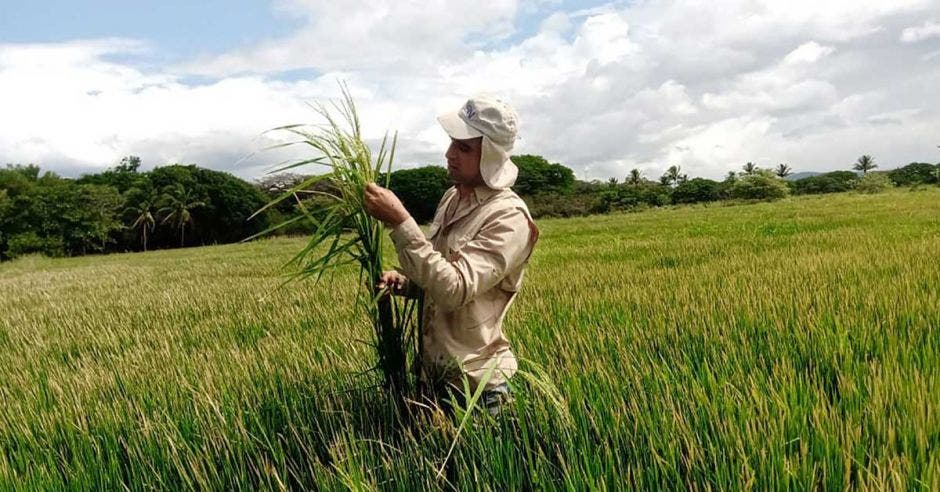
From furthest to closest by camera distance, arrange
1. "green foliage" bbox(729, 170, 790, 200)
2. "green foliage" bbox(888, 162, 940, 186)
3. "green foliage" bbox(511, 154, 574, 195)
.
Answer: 1. "green foliage" bbox(511, 154, 574, 195)
2. "green foliage" bbox(888, 162, 940, 186)
3. "green foliage" bbox(729, 170, 790, 200)

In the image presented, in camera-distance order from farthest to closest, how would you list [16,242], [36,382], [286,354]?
1. [16,242]
2. [36,382]
3. [286,354]

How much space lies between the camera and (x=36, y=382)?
160 inches

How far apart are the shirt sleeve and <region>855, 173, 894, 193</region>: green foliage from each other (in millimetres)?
54878

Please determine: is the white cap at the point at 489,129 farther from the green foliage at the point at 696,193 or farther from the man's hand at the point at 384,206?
the green foliage at the point at 696,193

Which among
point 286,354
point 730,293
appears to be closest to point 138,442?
point 286,354

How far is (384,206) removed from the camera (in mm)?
2020

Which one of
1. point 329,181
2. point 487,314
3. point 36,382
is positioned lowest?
point 36,382

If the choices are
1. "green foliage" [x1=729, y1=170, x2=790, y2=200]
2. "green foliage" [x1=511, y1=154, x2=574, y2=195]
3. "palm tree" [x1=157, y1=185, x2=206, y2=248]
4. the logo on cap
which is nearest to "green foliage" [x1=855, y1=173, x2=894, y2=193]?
"green foliage" [x1=729, y1=170, x2=790, y2=200]

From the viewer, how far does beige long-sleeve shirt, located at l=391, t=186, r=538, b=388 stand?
202 centimetres

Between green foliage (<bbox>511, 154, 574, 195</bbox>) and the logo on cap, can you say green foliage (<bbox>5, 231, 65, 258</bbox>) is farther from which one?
the logo on cap

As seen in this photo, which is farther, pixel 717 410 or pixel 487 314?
pixel 487 314

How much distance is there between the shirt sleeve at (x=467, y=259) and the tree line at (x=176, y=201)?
127ft

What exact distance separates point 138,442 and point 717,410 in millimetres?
2208

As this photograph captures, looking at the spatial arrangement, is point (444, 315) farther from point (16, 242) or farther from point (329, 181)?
point (16, 242)
